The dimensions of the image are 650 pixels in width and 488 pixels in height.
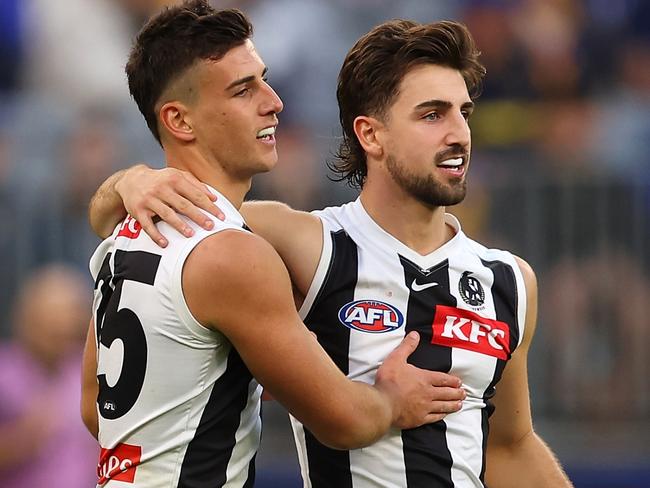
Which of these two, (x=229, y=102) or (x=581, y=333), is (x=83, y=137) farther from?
(x=229, y=102)

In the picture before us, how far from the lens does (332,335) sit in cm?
436

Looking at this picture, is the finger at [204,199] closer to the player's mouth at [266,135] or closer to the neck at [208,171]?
the neck at [208,171]

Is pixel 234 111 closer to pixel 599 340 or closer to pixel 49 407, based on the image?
pixel 49 407

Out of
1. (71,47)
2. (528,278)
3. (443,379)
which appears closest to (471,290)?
(528,278)

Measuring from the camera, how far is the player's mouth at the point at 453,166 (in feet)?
14.5

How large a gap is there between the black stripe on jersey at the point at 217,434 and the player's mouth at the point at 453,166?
39.9 inches

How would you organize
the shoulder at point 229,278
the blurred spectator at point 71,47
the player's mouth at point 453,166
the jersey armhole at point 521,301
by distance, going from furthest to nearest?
the blurred spectator at point 71,47, the jersey armhole at point 521,301, the player's mouth at point 453,166, the shoulder at point 229,278

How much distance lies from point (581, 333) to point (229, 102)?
3.91m

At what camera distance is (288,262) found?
439 centimetres

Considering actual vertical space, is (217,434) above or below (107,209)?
below

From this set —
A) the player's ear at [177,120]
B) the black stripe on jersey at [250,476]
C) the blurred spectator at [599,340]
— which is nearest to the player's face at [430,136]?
the player's ear at [177,120]

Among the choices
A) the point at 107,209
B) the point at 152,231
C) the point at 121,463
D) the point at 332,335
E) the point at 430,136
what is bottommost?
the point at 121,463

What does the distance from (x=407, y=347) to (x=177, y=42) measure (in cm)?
122

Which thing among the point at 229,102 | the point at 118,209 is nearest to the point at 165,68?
the point at 229,102
